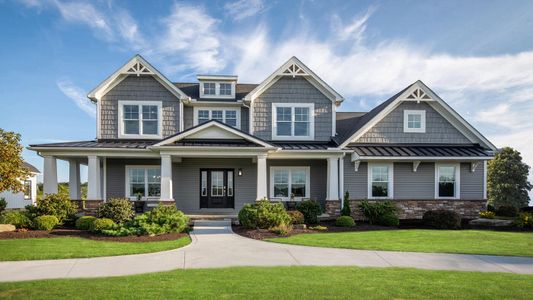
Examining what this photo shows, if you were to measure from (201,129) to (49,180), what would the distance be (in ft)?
24.1

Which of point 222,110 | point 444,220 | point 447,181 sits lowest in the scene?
point 444,220

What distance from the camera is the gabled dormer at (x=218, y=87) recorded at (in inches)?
748

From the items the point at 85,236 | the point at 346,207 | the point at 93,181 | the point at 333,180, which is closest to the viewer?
the point at 85,236

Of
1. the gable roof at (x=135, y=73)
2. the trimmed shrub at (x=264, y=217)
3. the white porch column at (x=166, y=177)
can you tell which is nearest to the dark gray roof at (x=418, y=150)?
the trimmed shrub at (x=264, y=217)

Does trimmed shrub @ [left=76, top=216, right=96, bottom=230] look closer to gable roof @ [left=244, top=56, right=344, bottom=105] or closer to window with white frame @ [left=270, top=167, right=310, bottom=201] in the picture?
window with white frame @ [left=270, top=167, right=310, bottom=201]

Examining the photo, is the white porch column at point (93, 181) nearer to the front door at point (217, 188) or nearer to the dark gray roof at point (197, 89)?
the front door at point (217, 188)

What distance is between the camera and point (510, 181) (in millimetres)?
30250

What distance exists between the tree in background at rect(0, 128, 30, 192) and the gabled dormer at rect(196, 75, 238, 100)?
29.3 ft

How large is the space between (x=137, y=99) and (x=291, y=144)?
848 centimetres

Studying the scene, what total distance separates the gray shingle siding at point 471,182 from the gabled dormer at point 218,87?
13104mm

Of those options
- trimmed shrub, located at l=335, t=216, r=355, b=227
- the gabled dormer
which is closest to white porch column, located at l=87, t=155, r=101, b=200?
the gabled dormer

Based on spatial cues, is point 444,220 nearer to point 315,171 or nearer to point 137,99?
point 315,171

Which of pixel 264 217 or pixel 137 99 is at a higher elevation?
pixel 137 99

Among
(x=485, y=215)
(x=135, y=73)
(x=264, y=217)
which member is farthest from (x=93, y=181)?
(x=485, y=215)
